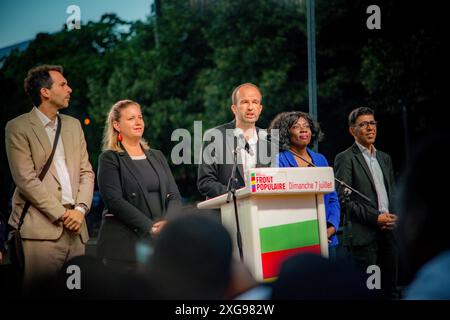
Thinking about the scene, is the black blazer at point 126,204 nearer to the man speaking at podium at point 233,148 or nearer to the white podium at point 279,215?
the man speaking at podium at point 233,148

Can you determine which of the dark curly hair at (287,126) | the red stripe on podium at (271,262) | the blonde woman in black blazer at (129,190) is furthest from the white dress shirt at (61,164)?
the dark curly hair at (287,126)

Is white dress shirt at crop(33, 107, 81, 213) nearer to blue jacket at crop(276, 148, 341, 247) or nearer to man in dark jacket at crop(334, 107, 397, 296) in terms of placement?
blue jacket at crop(276, 148, 341, 247)

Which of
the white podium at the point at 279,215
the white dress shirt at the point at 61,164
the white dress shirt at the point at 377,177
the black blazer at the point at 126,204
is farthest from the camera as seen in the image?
the white dress shirt at the point at 377,177

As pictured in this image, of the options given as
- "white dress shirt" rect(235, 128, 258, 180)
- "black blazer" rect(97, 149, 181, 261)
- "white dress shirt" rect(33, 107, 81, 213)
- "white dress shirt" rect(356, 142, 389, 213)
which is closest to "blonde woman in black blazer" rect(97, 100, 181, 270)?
"black blazer" rect(97, 149, 181, 261)

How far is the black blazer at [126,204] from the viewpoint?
5.05 metres

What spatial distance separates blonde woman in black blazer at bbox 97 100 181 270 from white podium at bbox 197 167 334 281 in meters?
0.75

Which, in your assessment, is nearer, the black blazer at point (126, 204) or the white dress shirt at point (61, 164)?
the black blazer at point (126, 204)

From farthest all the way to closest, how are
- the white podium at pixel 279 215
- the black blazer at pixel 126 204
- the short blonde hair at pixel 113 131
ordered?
the short blonde hair at pixel 113 131
the black blazer at pixel 126 204
the white podium at pixel 279 215

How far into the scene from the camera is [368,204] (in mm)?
6180

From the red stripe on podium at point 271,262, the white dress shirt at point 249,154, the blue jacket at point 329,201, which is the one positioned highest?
the white dress shirt at point 249,154

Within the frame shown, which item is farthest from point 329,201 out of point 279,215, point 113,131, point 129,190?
point 113,131

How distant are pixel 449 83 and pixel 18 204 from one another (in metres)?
9.94

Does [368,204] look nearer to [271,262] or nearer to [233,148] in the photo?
[233,148]

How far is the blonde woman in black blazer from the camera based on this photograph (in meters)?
5.05
